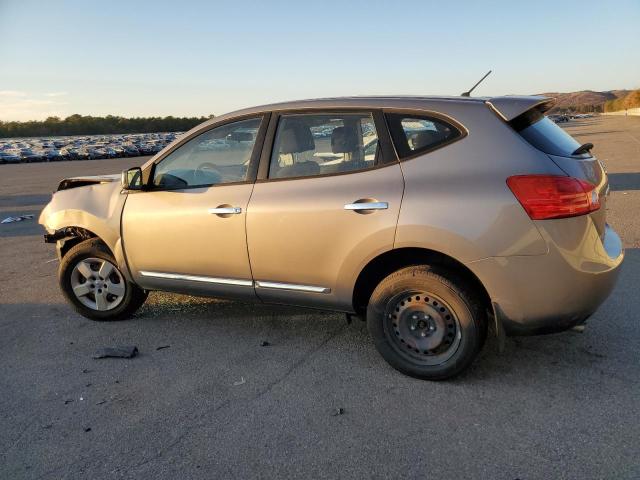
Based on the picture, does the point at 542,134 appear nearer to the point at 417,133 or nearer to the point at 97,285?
the point at 417,133

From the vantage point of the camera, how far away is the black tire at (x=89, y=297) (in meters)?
4.79

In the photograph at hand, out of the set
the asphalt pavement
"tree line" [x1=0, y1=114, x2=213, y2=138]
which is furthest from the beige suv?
"tree line" [x1=0, y1=114, x2=213, y2=138]

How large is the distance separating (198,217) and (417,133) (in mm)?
1809

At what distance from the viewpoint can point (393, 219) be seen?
338cm

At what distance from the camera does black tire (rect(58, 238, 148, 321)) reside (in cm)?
479

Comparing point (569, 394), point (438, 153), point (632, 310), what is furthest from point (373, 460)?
point (632, 310)

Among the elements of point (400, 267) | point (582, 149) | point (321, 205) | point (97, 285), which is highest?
point (582, 149)

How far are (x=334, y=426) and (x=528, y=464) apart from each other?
3.46 feet

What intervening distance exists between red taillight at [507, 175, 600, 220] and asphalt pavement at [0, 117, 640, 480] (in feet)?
3.83

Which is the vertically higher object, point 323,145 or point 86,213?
point 323,145

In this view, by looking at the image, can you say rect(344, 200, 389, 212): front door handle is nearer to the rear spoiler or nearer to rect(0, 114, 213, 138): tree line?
the rear spoiler

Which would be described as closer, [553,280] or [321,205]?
[553,280]

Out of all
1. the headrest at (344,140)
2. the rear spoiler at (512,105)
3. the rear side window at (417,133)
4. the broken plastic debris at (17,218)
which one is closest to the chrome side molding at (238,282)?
the headrest at (344,140)

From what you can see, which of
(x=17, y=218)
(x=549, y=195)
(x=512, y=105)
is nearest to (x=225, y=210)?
(x=512, y=105)
